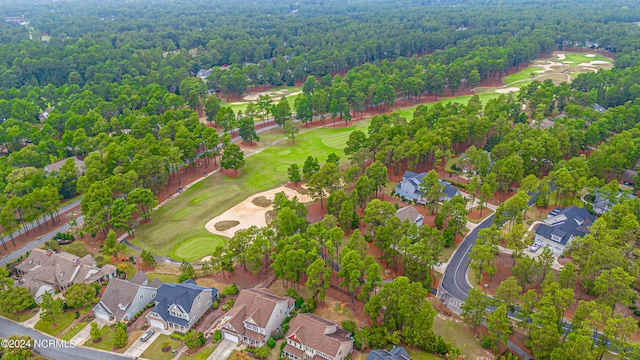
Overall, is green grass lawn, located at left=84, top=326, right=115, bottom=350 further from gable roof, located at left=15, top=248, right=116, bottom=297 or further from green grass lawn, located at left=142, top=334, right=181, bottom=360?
gable roof, located at left=15, top=248, right=116, bottom=297

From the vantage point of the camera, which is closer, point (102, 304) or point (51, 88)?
point (102, 304)

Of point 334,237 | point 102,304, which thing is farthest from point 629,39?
point 102,304

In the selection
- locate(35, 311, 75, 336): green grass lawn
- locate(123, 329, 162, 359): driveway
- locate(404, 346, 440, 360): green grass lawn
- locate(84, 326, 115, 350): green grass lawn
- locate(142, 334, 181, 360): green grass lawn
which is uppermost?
locate(35, 311, 75, 336): green grass lawn

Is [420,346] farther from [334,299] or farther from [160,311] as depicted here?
[160,311]

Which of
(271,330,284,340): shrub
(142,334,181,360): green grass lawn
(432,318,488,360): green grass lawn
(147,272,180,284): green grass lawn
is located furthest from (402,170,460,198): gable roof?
(142,334,181,360): green grass lawn

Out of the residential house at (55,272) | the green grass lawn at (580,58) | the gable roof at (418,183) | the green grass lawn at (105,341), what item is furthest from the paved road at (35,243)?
the green grass lawn at (580,58)
